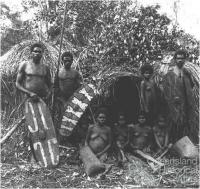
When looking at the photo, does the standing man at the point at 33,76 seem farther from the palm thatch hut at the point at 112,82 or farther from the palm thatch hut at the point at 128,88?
the palm thatch hut at the point at 128,88

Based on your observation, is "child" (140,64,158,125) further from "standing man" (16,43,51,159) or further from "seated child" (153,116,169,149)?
"standing man" (16,43,51,159)

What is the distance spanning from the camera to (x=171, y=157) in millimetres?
5824

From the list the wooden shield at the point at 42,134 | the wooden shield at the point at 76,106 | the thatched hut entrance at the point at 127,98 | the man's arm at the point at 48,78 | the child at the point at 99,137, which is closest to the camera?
the wooden shield at the point at 42,134

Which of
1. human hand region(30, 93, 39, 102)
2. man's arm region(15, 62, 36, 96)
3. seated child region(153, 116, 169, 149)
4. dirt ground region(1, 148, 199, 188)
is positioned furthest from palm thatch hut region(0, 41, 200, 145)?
dirt ground region(1, 148, 199, 188)

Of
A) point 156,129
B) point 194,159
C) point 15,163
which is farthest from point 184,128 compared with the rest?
point 15,163

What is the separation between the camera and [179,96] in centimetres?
621

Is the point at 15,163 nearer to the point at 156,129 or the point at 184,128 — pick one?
the point at 156,129

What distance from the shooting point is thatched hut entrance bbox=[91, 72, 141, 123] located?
22.5ft

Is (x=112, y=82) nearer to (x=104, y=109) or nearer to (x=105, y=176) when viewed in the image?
(x=104, y=109)

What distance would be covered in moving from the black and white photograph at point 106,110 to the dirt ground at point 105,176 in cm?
1

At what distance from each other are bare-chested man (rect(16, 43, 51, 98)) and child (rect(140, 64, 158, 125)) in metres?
1.78

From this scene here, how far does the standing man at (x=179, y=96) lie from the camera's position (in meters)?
6.21

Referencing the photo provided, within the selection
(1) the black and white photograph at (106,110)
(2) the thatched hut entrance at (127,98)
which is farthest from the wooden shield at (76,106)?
(2) the thatched hut entrance at (127,98)

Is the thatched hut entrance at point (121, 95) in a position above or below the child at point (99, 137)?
above
